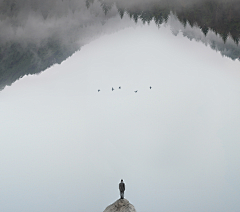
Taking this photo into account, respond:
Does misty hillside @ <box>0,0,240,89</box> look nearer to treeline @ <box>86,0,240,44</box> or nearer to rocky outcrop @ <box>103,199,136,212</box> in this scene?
treeline @ <box>86,0,240,44</box>

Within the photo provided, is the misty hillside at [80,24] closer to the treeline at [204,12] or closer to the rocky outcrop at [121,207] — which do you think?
the treeline at [204,12]

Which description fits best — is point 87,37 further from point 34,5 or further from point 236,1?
point 236,1

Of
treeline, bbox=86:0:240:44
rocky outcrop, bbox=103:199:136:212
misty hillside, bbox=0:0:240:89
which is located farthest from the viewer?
misty hillside, bbox=0:0:240:89

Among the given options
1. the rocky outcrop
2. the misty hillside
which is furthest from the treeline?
the rocky outcrop

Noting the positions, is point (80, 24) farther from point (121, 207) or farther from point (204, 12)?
point (121, 207)

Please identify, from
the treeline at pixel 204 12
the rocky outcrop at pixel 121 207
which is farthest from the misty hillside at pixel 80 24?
the rocky outcrop at pixel 121 207

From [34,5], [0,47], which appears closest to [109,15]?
[34,5]

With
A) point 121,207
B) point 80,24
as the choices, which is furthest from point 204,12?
point 121,207

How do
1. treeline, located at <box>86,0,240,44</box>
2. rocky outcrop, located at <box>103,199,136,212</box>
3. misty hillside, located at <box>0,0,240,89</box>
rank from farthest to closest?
misty hillside, located at <box>0,0,240,89</box> → treeline, located at <box>86,0,240,44</box> → rocky outcrop, located at <box>103,199,136,212</box>

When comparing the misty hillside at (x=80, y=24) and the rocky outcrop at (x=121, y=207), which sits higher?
the misty hillside at (x=80, y=24)

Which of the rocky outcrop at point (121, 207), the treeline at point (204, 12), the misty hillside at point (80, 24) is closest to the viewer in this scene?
the rocky outcrop at point (121, 207)

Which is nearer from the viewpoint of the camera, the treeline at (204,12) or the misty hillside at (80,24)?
the treeline at (204,12)
